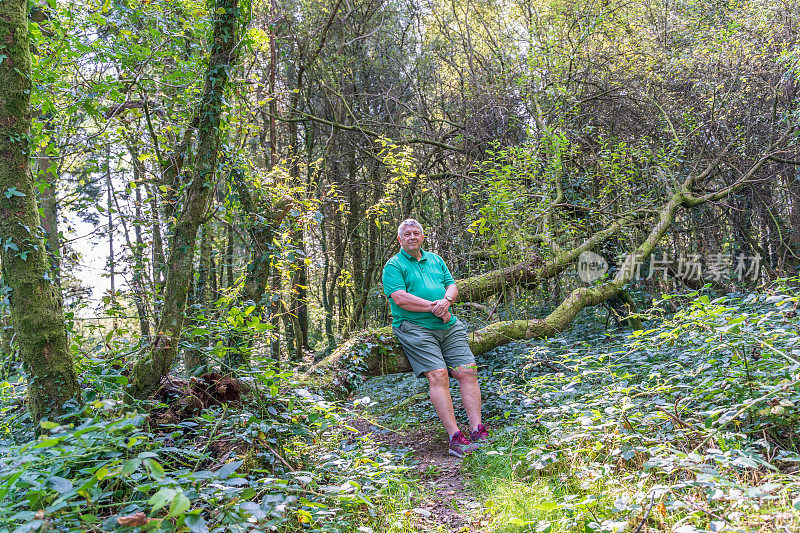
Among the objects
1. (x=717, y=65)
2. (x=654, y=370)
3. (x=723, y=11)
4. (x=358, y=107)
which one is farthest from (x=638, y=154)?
(x=358, y=107)

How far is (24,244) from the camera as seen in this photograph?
237 centimetres

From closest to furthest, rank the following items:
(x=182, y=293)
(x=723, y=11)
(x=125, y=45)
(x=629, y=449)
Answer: (x=629, y=449)
(x=182, y=293)
(x=125, y=45)
(x=723, y=11)

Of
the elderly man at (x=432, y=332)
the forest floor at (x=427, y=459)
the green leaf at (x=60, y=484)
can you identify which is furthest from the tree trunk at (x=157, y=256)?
the green leaf at (x=60, y=484)

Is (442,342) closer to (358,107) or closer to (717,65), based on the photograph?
(717,65)

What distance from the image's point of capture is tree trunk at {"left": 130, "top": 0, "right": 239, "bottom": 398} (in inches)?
112

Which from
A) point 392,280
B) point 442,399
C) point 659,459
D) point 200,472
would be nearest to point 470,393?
point 442,399

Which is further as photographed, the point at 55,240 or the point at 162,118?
the point at 162,118

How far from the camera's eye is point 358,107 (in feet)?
33.6

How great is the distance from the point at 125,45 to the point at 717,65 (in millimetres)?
7807

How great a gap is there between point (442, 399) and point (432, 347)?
1.42ft

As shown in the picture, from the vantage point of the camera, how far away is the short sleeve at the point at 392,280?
13.8 ft

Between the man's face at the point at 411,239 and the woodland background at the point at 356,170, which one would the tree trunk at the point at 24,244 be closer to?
the woodland background at the point at 356,170

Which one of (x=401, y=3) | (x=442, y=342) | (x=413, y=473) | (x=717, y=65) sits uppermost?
(x=401, y=3)

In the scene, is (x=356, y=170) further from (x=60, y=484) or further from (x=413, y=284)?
(x=60, y=484)
